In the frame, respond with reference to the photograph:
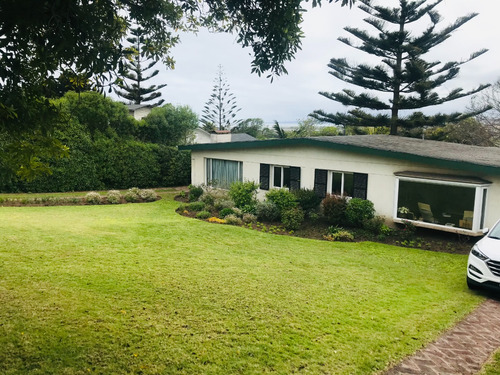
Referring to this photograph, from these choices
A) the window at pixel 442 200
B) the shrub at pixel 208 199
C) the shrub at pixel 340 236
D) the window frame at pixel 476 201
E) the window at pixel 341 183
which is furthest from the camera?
the shrub at pixel 208 199

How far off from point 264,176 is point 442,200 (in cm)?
758

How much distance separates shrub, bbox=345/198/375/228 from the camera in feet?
44.6

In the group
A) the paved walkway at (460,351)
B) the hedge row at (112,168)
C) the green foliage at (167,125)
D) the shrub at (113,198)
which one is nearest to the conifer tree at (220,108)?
the green foliage at (167,125)

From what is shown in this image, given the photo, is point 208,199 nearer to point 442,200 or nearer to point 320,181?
point 320,181

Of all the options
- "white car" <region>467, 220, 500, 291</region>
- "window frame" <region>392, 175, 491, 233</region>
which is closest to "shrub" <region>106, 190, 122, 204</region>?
"window frame" <region>392, 175, 491, 233</region>

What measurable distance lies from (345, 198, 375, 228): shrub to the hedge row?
48.0ft

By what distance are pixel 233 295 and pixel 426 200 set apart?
9.26 meters

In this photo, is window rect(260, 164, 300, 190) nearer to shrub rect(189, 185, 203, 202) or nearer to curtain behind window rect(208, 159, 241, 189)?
curtain behind window rect(208, 159, 241, 189)

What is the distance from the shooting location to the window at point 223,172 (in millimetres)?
19359

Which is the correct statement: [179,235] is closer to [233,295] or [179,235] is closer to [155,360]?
[233,295]

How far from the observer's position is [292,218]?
14203mm

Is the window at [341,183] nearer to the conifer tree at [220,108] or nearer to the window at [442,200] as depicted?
the window at [442,200]

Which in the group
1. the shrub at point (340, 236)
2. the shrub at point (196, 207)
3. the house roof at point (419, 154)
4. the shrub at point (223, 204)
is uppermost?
the house roof at point (419, 154)

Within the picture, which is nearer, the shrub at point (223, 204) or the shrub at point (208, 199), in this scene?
the shrub at point (223, 204)
